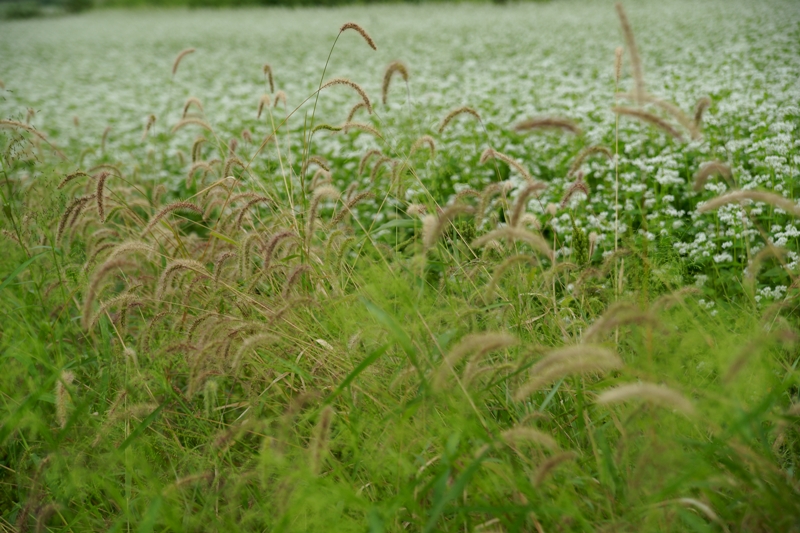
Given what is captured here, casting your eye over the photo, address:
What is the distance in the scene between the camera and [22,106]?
1113 cm

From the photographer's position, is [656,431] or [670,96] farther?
[670,96]

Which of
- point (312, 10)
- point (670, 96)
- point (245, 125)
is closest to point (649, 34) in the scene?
point (670, 96)

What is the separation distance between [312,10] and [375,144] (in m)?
24.7

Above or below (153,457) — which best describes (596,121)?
above

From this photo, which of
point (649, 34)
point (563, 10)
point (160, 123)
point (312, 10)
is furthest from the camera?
point (312, 10)

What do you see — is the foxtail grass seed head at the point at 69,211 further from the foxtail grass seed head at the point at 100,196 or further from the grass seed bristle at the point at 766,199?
the grass seed bristle at the point at 766,199

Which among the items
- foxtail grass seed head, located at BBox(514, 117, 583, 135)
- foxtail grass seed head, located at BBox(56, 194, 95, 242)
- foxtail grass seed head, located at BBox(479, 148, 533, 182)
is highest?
foxtail grass seed head, located at BBox(514, 117, 583, 135)

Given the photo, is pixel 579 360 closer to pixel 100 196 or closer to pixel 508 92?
pixel 100 196

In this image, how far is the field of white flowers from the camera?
12.7ft

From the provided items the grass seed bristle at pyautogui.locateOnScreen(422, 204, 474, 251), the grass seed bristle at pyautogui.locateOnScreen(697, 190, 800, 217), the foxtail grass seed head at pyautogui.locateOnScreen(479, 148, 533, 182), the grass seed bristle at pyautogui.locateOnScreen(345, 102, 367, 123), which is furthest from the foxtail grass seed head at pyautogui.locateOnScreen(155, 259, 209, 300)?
the grass seed bristle at pyautogui.locateOnScreen(697, 190, 800, 217)

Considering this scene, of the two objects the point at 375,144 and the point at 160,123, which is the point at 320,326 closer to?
the point at 375,144

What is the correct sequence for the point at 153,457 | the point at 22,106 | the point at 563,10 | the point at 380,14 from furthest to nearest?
the point at 380,14
the point at 563,10
the point at 22,106
the point at 153,457

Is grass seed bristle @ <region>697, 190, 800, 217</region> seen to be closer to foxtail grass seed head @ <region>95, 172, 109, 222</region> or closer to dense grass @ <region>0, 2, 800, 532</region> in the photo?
dense grass @ <region>0, 2, 800, 532</region>

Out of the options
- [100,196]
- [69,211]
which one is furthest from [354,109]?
[69,211]
